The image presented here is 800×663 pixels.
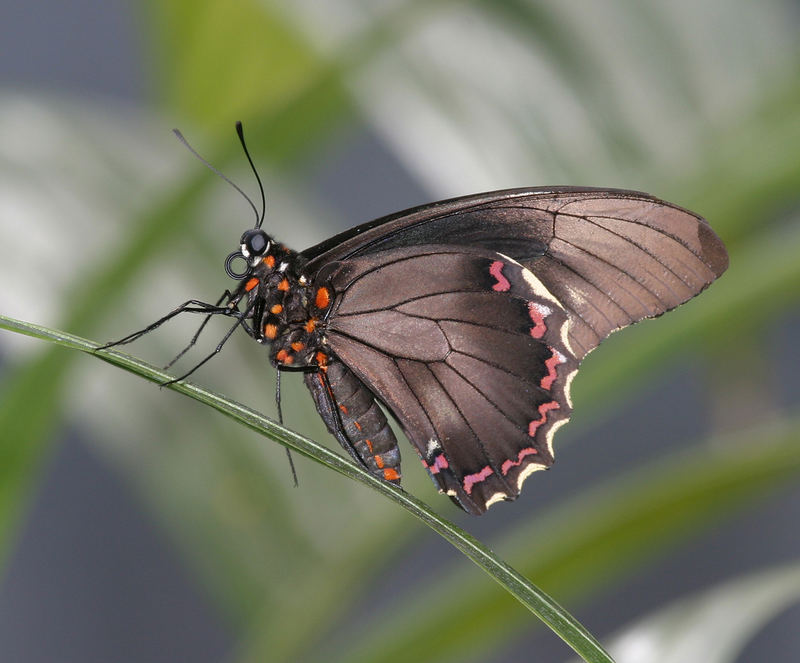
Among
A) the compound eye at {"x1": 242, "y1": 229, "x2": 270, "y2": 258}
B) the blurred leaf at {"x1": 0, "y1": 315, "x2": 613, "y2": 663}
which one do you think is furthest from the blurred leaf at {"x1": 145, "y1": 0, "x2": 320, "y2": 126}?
the blurred leaf at {"x1": 0, "y1": 315, "x2": 613, "y2": 663}

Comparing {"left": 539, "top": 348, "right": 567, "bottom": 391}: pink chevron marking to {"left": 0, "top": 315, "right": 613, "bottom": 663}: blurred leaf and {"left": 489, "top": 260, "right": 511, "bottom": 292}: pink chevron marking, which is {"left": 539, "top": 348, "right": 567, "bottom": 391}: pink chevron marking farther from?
{"left": 0, "top": 315, "right": 613, "bottom": 663}: blurred leaf

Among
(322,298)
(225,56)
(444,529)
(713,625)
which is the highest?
(225,56)

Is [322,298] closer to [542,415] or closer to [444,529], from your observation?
[542,415]

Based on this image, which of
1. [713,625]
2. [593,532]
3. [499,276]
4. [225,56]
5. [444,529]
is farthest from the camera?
[225,56]

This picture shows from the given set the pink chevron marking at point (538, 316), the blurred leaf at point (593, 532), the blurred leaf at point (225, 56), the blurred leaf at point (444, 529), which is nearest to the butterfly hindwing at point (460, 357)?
the pink chevron marking at point (538, 316)

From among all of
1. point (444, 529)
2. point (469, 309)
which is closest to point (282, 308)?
point (469, 309)

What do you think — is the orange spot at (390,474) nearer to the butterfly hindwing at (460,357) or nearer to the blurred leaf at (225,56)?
the butterfly hindwing at (460,357)

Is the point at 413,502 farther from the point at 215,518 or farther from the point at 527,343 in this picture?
the point at 215,518

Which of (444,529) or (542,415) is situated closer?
(444,529)

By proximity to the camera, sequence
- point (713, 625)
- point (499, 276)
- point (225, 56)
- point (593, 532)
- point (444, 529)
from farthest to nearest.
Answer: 1. point (225, 56)
2. point (593, 532)
3. point (499, 276)
4. point (713, 625)
5. point (444, 529)
